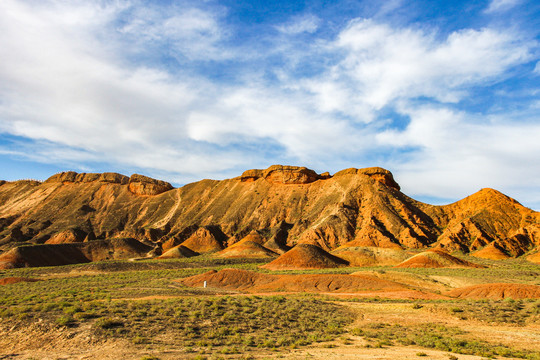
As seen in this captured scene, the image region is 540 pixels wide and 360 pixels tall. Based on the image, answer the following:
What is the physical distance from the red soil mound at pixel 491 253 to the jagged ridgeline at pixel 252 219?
0.82 feet

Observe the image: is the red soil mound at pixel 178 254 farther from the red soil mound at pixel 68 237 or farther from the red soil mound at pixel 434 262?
the red soil mound at pixel 434 262

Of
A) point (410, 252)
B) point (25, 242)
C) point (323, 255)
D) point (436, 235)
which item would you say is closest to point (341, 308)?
point (323, 255)

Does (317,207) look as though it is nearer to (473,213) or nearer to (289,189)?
(289,189)

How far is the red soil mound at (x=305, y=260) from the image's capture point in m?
53.9

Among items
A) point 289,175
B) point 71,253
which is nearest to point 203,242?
point 71,253

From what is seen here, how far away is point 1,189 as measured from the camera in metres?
121

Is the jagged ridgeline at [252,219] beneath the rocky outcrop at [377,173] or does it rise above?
beneath

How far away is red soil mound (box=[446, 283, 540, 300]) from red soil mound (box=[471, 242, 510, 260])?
39.7 meters

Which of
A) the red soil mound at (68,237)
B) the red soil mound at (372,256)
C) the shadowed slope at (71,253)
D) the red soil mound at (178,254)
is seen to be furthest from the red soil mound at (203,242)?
the red soil mound at (372,256)

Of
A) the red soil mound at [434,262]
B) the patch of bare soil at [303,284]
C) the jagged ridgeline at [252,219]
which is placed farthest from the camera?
the jagged ridgeline at [252,219]

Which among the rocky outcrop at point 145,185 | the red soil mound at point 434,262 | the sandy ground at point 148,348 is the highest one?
the rocky outcrop at point 145,185

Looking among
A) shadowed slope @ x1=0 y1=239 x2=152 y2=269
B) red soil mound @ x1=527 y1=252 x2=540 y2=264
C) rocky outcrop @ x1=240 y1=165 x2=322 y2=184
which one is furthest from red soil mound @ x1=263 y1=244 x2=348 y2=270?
rocky outcrop @ x1=240 y1=165 x2=322 y2=184

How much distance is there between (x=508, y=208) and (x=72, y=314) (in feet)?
291

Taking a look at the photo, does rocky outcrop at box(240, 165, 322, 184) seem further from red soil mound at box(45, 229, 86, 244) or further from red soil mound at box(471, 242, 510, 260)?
red soil mound at box(45, 229, 86, 244)
